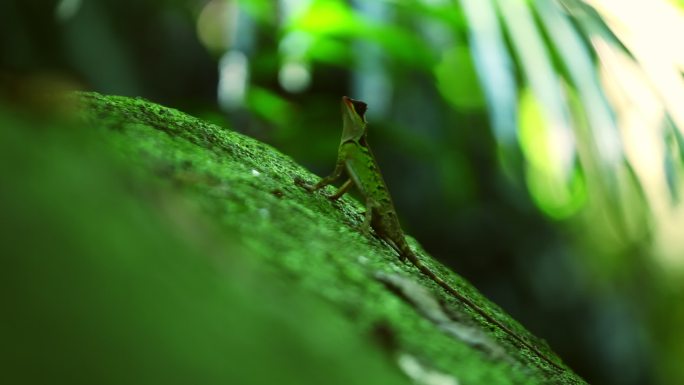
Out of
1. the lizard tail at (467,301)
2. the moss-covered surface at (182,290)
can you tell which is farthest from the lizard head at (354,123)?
the moss-covered surface at (182,290)

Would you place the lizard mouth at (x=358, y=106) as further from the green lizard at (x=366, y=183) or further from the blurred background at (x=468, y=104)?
the blurred background at (x=468, y=104)

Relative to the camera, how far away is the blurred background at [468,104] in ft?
7.21

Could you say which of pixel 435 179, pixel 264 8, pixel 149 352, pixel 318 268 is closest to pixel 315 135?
pixel 264 8

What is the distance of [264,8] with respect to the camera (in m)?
3.34

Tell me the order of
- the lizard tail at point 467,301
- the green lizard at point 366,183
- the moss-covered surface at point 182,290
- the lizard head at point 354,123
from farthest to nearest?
the lizard head at point 354,123 → the green lizard at point 366,183 → the lizard tail at point 467,301 → the moss-covered surface at point 182,290

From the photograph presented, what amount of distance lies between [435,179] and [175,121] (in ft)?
11.1

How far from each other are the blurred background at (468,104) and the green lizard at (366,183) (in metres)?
0.50

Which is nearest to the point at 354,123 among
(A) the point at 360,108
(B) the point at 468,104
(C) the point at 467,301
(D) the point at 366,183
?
(A) the point at 360,108

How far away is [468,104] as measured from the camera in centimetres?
538

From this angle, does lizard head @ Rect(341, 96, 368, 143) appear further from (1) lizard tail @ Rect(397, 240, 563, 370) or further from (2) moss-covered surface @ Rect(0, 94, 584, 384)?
(2) moss-covered surface @ Rect(0, 94, 584, 384)

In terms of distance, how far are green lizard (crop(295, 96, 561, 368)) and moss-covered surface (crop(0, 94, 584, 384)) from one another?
0.48 meters

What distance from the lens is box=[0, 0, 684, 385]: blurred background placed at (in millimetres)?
2197

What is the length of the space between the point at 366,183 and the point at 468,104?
3564 mm

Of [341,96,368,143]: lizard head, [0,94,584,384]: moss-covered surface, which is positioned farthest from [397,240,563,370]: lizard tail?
[341,96,368,143]: lizard head
